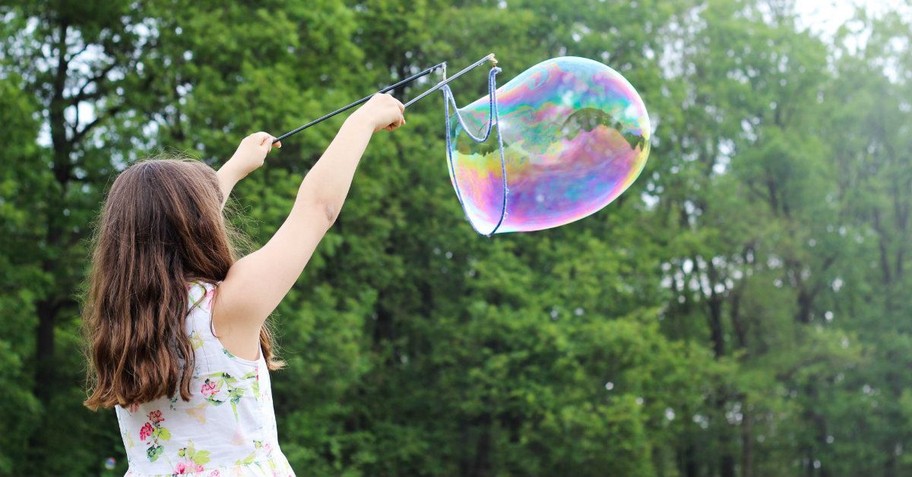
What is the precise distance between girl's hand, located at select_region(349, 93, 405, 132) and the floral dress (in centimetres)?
48

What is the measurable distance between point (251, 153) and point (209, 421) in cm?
92

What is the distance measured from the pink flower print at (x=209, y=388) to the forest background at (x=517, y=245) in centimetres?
619

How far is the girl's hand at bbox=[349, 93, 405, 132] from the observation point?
2.42 metres

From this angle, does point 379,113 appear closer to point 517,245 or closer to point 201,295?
point 201,295

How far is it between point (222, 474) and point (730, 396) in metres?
22.0

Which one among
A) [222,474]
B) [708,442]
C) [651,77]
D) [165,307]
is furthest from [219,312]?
[708,442]

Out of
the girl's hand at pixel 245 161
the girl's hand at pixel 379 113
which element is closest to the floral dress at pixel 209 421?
the girl's hand at pixel 379 113

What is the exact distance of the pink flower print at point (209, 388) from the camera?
7.43 ft

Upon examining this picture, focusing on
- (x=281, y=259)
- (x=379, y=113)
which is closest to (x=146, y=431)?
(x=281, y=259)

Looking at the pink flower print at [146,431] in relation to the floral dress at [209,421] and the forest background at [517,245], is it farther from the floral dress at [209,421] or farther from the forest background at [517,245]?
the forest background at [517,245]

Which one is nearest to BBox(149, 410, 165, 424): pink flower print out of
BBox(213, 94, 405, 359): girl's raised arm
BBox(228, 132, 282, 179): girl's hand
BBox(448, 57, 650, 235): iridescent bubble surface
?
BBox(213, 94, 405, 359): girl's raised arm

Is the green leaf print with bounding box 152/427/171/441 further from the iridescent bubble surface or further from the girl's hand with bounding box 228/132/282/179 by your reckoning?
the iridescent bubble surface

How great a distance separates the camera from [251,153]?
118 inches

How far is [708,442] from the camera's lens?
2519cm
